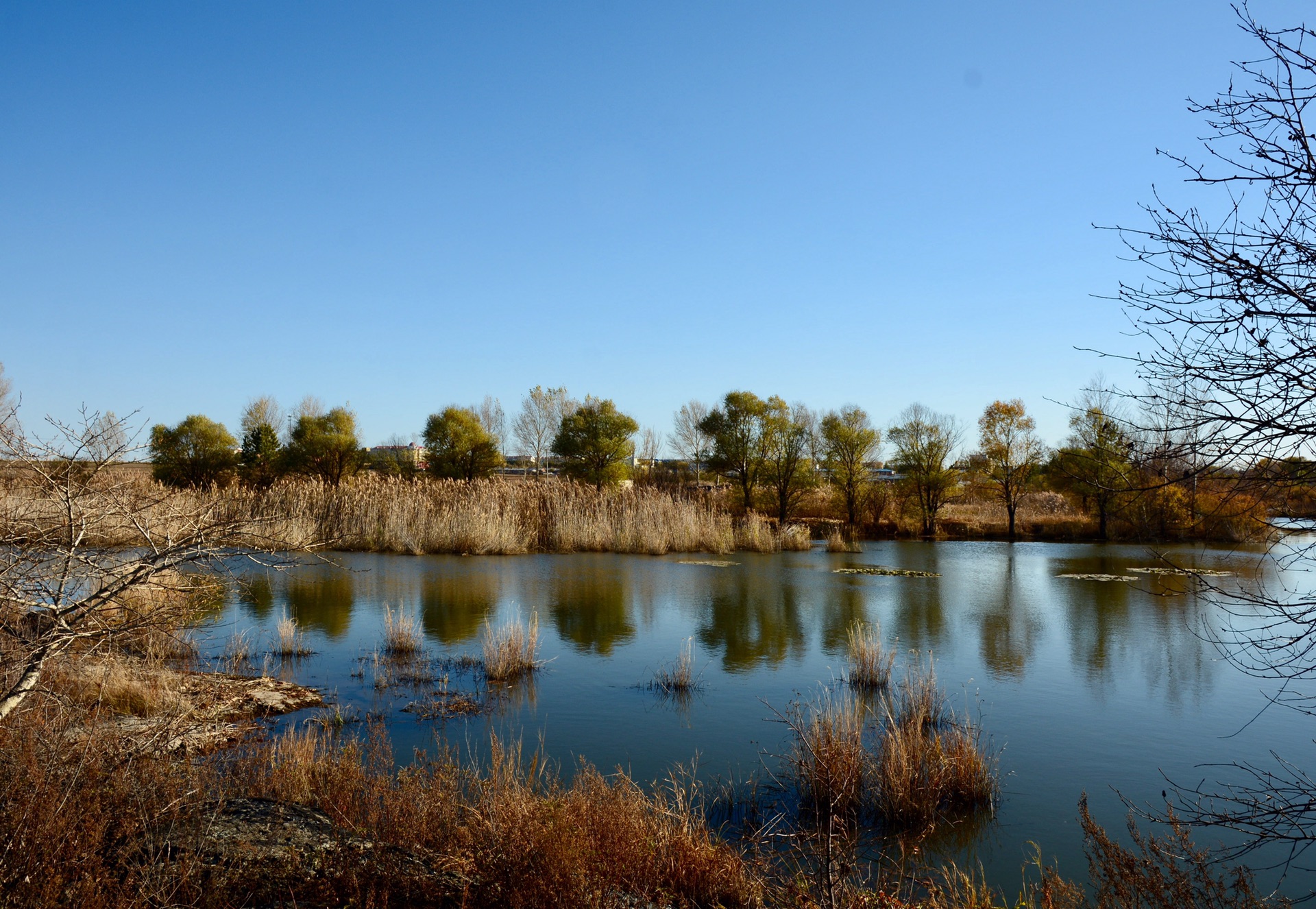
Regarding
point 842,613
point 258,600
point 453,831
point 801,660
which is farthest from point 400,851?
point 258,600

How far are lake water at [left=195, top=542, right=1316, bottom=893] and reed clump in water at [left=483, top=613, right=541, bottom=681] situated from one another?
26 cm

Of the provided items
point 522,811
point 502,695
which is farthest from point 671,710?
point 522,811

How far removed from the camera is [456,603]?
1465cm

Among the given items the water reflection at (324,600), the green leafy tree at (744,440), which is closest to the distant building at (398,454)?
the green leafy tree at (744,440)

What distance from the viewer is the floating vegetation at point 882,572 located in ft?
67.9

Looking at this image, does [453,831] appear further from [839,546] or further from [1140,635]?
[839,546]

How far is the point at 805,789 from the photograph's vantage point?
6117mm

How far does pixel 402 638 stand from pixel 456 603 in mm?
3946

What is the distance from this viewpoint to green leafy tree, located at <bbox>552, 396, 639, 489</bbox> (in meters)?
35.3

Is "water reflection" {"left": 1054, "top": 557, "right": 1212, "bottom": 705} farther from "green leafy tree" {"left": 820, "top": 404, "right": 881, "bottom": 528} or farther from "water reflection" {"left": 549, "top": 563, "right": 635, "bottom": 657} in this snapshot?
"green leafy tree" {"left": 820, "top": 404, "right": 881, "bottom": 528}

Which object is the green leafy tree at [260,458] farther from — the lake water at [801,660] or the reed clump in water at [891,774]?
the reed clump in water at [891,774]

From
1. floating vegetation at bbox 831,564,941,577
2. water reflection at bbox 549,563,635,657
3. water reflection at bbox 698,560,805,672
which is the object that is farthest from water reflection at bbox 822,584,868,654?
water reflection at bbox 549,563,635,657

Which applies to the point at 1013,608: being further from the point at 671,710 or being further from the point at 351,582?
the point at 351,582

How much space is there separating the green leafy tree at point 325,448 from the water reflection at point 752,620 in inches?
859
